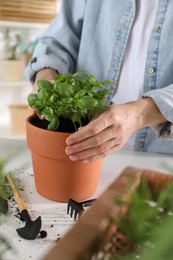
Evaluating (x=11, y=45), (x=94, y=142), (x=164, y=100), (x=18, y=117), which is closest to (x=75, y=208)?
(x=94, y=142)

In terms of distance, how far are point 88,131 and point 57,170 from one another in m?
0.09

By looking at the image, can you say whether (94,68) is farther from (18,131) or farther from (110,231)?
(18,131)

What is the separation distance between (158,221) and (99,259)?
0.05 m

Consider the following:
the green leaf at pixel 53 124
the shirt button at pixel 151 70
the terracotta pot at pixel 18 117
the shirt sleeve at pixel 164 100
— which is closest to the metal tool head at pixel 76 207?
the green leaf at pixel 53 124

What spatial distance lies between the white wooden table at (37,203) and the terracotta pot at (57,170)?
2 centimetres

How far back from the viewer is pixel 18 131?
7.50 ft

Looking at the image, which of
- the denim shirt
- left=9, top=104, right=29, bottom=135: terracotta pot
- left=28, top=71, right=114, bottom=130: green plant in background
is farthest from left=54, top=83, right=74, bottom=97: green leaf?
left=9, top=104, right=29, bottom=135: terracotta pot

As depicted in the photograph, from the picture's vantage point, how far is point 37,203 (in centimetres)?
61

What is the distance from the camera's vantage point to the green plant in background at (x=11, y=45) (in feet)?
7.48

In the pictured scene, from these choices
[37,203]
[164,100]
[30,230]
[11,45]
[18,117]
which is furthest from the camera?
[11,45]

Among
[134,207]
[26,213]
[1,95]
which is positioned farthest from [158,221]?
[1,95]

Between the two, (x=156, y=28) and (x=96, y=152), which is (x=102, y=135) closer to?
(x=96, y=152)

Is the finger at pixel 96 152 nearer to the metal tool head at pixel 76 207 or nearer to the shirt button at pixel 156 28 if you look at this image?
the metal tool head at pixel 76 207

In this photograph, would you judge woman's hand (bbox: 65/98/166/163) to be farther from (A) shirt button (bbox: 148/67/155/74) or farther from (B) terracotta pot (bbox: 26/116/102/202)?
(A) shirt button (bbox: 148/67/155/74)
